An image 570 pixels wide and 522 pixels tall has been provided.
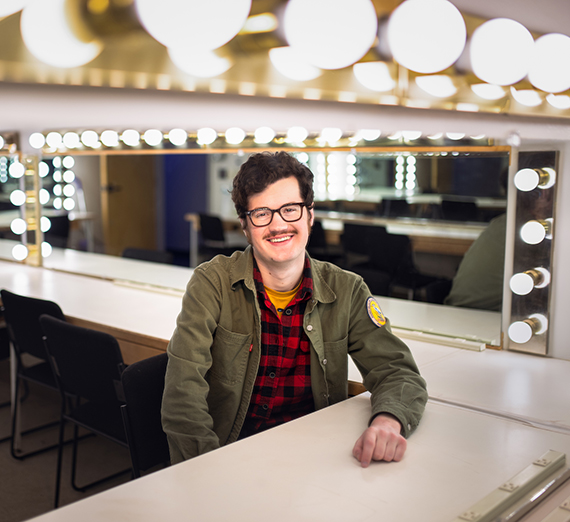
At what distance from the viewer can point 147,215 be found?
8781 mm

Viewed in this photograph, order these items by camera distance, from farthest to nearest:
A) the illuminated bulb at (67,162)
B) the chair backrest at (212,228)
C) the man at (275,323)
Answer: the chair backrest at (212,228) → the illuminated bulb at (67,162) → the man at (275,323)

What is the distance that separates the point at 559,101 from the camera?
172cm

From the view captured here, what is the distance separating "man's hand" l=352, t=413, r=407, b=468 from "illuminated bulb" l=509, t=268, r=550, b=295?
1.00 meters

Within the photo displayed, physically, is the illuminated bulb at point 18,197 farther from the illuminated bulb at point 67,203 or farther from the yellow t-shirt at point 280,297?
the yellow t-shirt at point 280,297

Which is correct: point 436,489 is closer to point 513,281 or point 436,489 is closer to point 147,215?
point 513,281

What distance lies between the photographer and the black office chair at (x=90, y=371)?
5.99 ft

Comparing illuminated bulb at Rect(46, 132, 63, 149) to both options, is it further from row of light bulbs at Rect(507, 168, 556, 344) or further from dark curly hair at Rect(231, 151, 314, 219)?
row of light bulbs at Rect(507, 168, 556, 344)

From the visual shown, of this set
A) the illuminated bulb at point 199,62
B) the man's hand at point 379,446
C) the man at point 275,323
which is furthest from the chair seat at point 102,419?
the illuminated bulb at point 199,62

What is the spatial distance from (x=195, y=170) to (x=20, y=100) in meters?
8.50

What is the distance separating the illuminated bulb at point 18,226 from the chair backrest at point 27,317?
1.30 meters

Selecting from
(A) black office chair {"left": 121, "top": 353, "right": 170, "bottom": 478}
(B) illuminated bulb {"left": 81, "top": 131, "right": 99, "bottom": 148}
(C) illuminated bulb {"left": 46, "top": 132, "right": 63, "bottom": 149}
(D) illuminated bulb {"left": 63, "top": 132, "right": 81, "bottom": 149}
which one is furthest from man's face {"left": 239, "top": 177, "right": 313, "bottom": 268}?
(C) illuminated bulb {"left": 46, "top": 132, "right": 63, "bottom": 149}

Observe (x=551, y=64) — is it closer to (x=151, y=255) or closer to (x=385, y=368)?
(x=385, y=368)

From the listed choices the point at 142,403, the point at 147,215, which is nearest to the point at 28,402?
the point at 142,403

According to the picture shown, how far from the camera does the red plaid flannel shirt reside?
152cm
